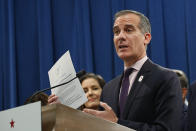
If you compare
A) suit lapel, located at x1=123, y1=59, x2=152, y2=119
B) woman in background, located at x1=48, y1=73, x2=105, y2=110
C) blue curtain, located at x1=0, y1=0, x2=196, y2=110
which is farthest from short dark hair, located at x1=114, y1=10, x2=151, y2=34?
blue curtain, located at x1=0, y1=0, x2=196, y2=110

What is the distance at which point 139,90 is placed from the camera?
1711 mm

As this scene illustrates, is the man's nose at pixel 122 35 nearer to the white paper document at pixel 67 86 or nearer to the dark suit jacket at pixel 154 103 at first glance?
the dark suit jacket at pixel 154 103

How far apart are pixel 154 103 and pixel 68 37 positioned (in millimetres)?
2648

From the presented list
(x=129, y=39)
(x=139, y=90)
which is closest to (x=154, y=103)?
(x=139, y=90)

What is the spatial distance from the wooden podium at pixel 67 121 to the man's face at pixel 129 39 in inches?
33.0

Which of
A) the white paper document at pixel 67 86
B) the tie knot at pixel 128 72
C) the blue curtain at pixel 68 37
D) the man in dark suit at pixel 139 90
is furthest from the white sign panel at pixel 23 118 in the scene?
the blue curtain at pixel 68 37

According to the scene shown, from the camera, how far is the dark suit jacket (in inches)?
61.6

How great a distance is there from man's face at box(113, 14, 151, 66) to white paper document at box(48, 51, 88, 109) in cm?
61

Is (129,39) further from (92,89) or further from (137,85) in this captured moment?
(92,89)

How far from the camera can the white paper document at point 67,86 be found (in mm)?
1280

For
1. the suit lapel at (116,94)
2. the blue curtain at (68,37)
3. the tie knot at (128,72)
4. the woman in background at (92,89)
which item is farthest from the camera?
the blue curtain at (68,37)

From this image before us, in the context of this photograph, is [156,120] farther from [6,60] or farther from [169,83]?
[6,60]

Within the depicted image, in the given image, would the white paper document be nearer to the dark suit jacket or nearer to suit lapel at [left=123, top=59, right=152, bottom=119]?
the dark suit jacket

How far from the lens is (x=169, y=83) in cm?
168
